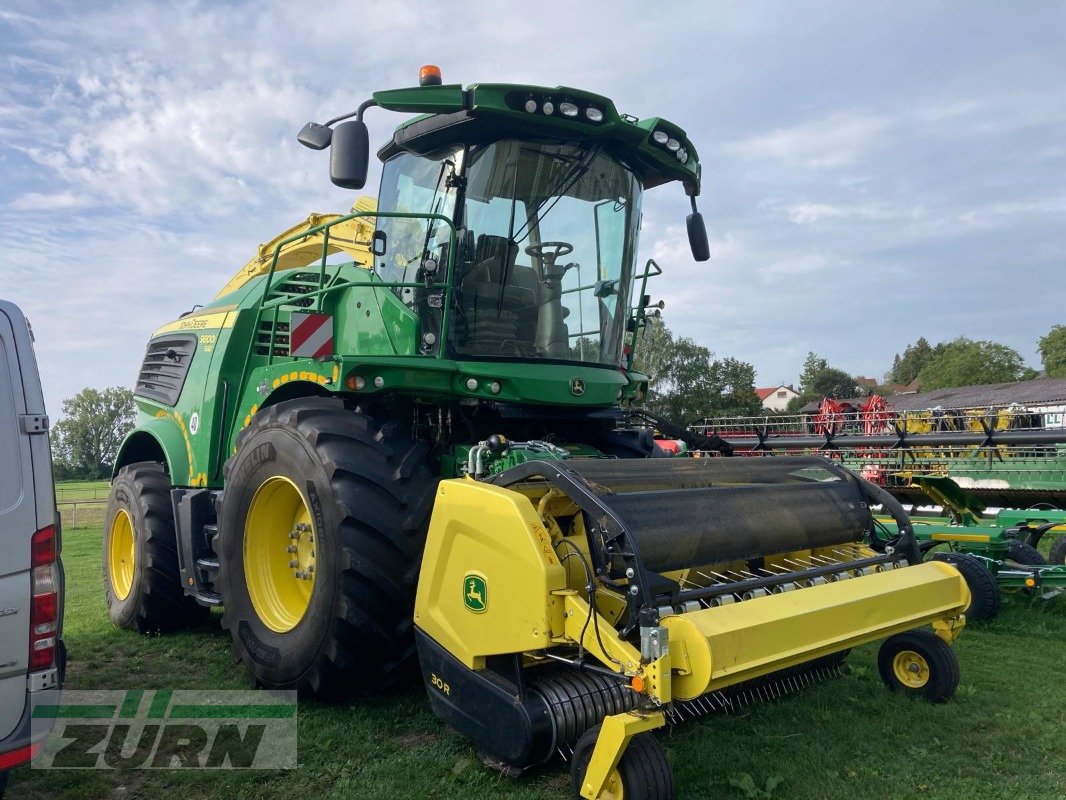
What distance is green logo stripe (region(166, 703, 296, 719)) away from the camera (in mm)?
3885

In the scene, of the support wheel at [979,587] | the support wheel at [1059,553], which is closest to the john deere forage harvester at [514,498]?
the support wheel at [979,587]

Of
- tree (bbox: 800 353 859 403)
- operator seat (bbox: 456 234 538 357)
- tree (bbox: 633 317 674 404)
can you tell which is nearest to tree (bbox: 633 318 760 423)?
tree (bbox: 633 317 674 404)

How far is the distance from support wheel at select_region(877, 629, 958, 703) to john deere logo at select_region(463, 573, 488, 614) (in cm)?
218

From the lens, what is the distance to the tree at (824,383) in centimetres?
7112

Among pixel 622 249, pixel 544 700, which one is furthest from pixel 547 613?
pixel 622 249

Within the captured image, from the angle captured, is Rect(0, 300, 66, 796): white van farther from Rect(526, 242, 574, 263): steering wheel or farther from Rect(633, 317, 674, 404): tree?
Rect(633, 317, 674, 404): tree

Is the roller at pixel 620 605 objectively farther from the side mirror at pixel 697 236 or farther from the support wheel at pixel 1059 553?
the support wheel at pixel 1059 553

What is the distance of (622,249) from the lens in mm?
4773

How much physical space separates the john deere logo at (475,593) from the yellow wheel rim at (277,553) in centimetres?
148

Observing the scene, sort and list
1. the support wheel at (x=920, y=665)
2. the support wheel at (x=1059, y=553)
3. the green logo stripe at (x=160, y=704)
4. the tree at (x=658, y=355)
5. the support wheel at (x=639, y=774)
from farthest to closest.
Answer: the tree at (x=658, y=355)
the support wheel at (x=1059, y=553)
the green logo stripe at (x=160, y=704)
the support wheel at (x=920, y=665)
the support wheel at (x=639, y=774)

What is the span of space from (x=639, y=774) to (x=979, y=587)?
385 centimetres

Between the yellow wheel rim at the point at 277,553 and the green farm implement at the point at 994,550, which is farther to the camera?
the green farm implement at the point at 994,550

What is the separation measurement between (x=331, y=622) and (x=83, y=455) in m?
79.3

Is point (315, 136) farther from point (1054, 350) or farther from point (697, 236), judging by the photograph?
point (1054, 350)
